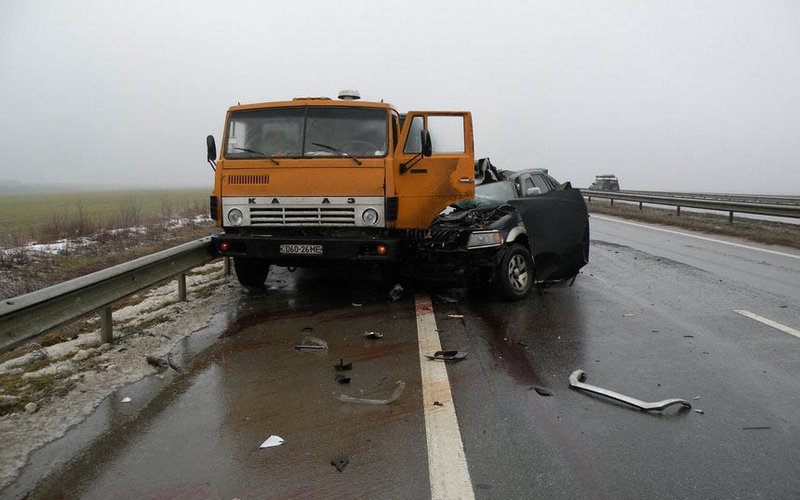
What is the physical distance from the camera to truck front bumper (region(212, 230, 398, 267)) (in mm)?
6906

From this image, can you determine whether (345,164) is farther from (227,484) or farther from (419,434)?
(227,484)

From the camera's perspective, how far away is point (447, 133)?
25.9ft

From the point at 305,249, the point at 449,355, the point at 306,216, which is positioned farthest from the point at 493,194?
the point at 449,355

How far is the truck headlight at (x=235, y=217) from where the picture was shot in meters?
7.23

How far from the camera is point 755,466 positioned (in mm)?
2984

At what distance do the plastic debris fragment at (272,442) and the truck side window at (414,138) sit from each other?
488 centimetres

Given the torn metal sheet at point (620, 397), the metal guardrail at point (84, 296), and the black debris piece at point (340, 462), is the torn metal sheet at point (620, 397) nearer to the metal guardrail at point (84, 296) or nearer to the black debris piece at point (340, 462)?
the black debris piece at point (340, 462)

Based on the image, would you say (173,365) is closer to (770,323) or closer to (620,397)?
(620,397)

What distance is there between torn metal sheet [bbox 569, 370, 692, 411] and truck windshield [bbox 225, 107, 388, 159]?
4.05 m

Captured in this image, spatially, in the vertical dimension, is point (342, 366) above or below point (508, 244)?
below

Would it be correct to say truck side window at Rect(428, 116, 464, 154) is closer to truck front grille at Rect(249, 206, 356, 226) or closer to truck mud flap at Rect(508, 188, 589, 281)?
truck mud flap at Rect(508, 188, 589, 281)

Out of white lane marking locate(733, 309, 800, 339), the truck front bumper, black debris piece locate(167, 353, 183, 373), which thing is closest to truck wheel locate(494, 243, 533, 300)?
the truck front bumper

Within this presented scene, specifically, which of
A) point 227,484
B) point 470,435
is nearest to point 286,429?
point 227,484

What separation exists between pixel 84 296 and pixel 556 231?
569 centimetres
